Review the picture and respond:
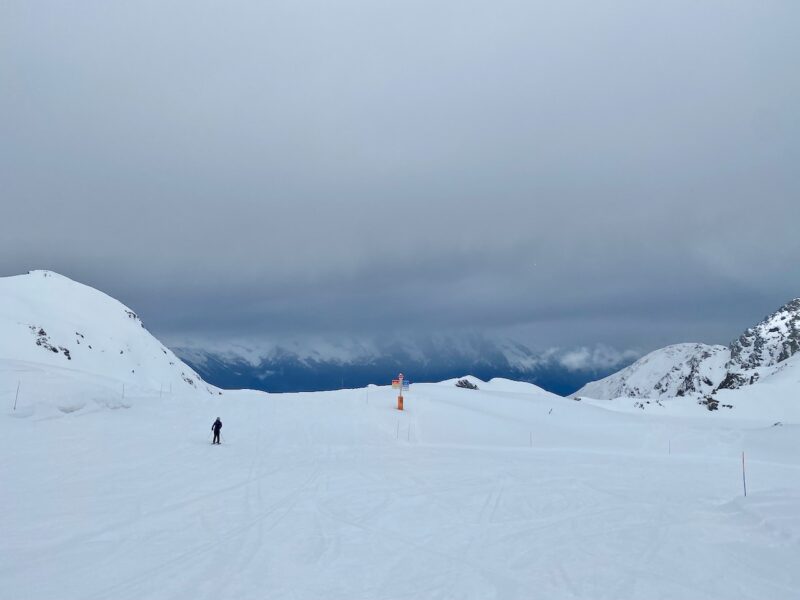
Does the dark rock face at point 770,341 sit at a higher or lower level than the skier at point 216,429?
higher

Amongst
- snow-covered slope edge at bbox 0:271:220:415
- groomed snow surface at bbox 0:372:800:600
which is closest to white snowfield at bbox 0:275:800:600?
groomed snow surface at bbox 0:372:800:600

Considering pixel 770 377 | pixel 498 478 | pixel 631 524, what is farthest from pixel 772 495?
pixel 770 377

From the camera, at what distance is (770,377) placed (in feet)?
363

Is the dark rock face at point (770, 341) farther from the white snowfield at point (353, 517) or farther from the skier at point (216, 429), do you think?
the skier at point (216, 429)

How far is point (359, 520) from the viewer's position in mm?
14195

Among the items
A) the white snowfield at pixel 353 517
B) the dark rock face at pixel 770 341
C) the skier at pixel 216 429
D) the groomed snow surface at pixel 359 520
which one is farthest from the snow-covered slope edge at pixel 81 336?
the dark rock face at pixel 770 341

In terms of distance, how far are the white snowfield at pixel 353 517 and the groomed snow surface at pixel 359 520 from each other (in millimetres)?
66

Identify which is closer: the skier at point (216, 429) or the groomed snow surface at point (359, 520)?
the groomed snow surface at point (359, 520)

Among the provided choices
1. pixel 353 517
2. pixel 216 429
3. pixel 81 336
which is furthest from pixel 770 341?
pixel 81 336

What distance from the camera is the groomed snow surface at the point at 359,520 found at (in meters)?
9.47

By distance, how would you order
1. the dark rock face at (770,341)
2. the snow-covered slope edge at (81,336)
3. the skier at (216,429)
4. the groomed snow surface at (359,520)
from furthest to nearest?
the dark rock face at (770,341) < the snow-covered slope edge at (81,336) < the skier at (216,429) < the groomed snow surface at (359,520)

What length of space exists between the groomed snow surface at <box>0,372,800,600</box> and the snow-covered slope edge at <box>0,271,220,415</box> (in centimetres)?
3077

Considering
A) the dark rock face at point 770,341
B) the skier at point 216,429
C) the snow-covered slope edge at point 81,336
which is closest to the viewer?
the skier at point 216,429

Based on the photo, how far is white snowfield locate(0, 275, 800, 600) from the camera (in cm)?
948
